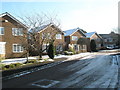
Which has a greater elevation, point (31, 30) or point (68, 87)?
point (31, 30)

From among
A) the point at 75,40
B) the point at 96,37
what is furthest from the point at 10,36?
the point at 96,37

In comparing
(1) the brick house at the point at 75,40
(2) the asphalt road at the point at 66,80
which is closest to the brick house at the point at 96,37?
(1) the brick house at the point at 75,40

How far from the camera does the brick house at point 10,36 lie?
2239 centimetres

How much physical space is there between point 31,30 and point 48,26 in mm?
5015

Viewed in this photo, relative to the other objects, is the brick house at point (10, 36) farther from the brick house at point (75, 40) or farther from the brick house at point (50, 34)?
the brick house at point (75, 40)

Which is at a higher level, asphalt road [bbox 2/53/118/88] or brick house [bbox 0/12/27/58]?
brick house [bbox 0/12/27/58]

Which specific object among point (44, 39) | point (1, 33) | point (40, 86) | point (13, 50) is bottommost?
point (40, 86)

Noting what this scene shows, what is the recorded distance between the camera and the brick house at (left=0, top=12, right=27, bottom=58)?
22.4 meters

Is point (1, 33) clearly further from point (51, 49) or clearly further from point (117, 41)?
point (117, 41)

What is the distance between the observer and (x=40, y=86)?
7.45m

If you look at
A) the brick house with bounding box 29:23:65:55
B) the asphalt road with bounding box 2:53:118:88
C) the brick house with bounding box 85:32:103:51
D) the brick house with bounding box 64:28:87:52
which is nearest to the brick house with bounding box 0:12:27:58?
the brick house with bounding box 29:23:65:55

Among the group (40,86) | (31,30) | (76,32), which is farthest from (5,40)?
(76,32)

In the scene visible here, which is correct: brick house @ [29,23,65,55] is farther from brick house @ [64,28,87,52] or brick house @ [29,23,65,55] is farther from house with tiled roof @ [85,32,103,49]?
house with tiled roof @ [85,32,103,49]

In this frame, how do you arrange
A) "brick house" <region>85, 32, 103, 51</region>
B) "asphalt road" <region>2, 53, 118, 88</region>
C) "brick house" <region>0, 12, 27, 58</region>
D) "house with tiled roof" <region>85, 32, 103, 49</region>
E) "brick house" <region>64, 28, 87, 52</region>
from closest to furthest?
"asphalt road" <region>2, 53, 118, 88</region>
"brick house" <region>0, 12, 27, 58</region>
"brick house" <region>64, 28, 87, 52</region>
"brick house" <region>85, 32, 103, 51</region>
"house with tiled roof" <region>85, 32, 103, 49</region>
